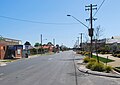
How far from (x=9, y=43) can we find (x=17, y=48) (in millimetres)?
3909

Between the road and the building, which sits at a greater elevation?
the building

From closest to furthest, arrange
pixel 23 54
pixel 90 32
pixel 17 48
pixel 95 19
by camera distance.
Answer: pixel 90 32 → pixel 95 19 → pixel 17 48 → pixel 23 54

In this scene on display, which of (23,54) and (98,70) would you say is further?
(23,54)

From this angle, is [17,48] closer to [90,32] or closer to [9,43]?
[9,43]

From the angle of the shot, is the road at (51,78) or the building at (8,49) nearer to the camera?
the road at (51,78)

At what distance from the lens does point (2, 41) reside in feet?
233

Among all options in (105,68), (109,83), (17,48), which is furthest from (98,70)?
(17,48)

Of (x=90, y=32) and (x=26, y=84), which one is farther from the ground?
(x=90, y=32)

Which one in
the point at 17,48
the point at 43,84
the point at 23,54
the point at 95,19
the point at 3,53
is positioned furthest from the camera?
the point at 23,54

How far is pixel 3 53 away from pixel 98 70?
4873 centimetres

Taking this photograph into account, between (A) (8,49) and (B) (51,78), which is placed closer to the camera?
(B) (51,78)

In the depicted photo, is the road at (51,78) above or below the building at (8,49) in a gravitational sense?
below

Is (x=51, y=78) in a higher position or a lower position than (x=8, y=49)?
lower

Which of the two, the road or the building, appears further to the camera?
the building
